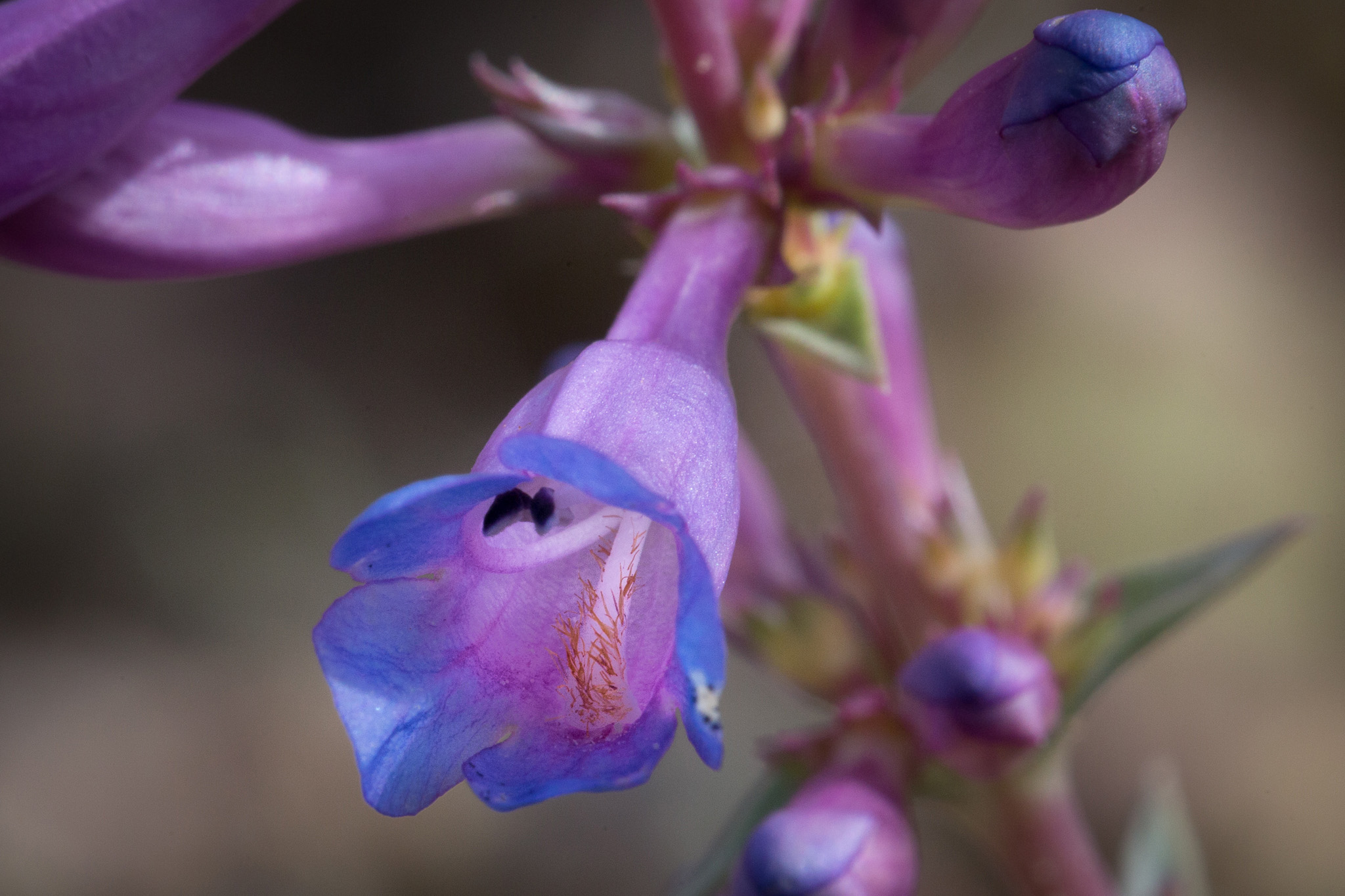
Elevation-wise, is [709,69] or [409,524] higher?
[709,69]

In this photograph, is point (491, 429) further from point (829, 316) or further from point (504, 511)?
point (504, 511)

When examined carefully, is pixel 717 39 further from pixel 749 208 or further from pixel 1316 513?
pixel 1316 513

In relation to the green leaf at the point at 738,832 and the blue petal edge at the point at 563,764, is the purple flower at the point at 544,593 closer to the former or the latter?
the blue petal edge at the point at 563,764

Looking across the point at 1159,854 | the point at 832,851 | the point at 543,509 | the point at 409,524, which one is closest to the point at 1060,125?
the point at 543,509

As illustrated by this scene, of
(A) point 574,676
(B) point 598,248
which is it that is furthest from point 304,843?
(A) point 574,676

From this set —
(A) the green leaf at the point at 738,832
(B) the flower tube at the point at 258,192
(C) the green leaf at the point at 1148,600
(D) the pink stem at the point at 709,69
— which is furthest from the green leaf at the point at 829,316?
(A) the green leaf at the point at 738,832
